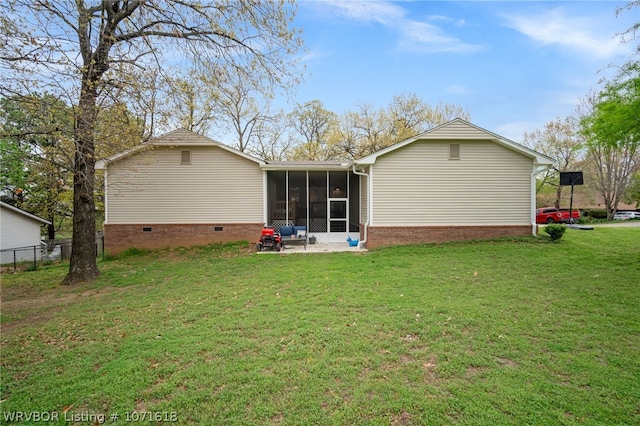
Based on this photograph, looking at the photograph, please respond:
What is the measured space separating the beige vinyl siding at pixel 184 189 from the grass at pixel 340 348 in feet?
16.5

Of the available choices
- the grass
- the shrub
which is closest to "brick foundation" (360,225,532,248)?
the shrub

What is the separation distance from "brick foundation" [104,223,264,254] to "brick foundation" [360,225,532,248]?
585 cm

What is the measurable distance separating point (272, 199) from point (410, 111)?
1914 centimetres

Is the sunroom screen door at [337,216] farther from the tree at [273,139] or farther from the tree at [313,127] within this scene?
the tree at [273,139]


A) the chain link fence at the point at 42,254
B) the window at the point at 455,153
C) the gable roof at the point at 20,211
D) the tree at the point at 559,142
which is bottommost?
the chain link fence at the point at 42,254

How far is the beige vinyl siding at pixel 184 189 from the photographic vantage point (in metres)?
11.9

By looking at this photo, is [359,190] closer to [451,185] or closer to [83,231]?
[451,185]

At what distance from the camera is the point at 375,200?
11297mm

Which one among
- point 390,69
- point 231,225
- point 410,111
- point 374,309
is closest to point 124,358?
point 374,309

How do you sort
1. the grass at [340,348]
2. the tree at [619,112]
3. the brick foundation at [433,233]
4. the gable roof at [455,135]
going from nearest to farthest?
the grass at [340,348] → the tree at [619,112] → the gable roof at [455,135] → the brick foundation at [433,233]

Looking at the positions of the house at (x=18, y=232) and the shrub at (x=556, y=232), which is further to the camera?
the house at (x=18, y=232)

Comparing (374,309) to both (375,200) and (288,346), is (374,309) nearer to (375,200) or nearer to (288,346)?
(288,346)

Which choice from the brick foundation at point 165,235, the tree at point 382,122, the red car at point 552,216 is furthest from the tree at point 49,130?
the red car at point 552,216

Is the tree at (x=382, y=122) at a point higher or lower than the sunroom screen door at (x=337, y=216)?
higher
